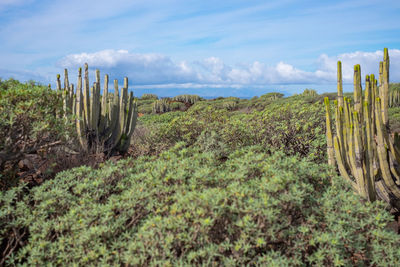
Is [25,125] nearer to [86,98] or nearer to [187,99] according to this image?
[86,98]

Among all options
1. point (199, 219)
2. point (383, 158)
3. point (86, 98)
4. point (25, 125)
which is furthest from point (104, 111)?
point (383, 158)

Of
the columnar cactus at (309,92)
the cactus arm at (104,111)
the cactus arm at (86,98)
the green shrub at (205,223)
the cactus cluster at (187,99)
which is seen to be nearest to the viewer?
the green shrub at (205,223)

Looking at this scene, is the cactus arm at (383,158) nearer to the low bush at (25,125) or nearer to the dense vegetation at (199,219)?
the dense vegetation at (199,219)

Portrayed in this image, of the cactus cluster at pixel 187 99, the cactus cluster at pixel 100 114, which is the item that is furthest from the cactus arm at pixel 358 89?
the cactus cluster at pixel 187 99

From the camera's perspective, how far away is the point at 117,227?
11.5 feet

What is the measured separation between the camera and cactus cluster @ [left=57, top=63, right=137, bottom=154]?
7227mm

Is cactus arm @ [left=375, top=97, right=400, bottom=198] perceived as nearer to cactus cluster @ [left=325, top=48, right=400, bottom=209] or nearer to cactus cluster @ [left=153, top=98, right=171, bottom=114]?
cactus cluster @ [left=325, top=48, right=400, bottom=209]

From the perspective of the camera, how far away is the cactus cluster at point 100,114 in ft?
23.7

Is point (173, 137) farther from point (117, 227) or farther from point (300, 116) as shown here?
point (117, 227)

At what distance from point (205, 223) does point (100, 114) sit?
18.4ft

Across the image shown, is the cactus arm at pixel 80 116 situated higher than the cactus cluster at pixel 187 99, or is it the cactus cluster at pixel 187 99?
the cactus cluster at pixel 187 99

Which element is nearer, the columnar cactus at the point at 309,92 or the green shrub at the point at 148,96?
the columnar cactus at the point at 309,92

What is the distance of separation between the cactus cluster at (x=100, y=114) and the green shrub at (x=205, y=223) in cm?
328

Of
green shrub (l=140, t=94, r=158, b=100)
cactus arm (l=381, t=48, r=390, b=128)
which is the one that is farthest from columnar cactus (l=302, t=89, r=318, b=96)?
cactus arm (l=381, t=48, r=390, b=128)
